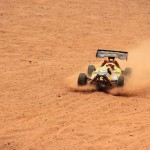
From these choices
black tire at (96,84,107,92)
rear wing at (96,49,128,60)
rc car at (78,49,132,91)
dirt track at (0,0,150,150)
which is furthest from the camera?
rear wing at (96,49,128,60)

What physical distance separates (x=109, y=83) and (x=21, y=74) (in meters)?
3.28

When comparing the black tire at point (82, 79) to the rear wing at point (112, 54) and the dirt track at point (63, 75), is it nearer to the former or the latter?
the dirt track at point (63, 75)

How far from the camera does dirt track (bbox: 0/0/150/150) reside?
981cm

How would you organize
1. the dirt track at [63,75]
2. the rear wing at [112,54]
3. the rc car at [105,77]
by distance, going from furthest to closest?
the rear wing at [112,54], the rc car at [105,77], the dirt track at [63,75]

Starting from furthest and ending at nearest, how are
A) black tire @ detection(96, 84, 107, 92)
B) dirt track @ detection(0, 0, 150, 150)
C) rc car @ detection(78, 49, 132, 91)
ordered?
black tire @ detection(96, 84, 107, 92), rc car @ detection(78, 49, 132, 91), dirt track @ detection(0, 0, 150, 150)

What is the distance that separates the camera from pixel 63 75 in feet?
48.5

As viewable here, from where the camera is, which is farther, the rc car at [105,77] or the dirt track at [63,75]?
the rc car at [105,77]

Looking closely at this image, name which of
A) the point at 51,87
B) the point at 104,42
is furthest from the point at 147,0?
the point at 51,87

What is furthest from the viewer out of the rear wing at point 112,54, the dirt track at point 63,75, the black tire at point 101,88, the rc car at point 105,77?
the rear wing at point 112,54

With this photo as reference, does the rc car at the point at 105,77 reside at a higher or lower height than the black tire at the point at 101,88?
higher

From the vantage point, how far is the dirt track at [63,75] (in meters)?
9.81

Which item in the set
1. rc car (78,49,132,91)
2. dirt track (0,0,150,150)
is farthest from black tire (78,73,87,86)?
dirt track (0,0,150,150)

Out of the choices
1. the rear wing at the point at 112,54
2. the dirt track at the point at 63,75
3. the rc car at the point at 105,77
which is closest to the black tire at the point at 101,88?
the rc car at the point at 105,77

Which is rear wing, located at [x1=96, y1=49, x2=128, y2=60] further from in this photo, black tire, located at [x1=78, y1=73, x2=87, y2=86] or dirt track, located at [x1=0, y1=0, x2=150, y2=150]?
dirt track, located at [x1=0, y1=0, x2=150, y2=150]
